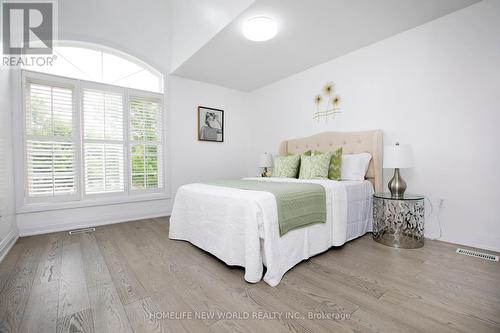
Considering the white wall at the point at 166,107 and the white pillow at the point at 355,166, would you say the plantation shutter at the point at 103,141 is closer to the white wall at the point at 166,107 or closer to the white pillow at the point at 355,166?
the white wall at the point at 166,107

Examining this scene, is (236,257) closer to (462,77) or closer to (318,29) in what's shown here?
(318,29)

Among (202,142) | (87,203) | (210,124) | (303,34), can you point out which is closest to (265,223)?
(303,34)

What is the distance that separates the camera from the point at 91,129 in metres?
3.13

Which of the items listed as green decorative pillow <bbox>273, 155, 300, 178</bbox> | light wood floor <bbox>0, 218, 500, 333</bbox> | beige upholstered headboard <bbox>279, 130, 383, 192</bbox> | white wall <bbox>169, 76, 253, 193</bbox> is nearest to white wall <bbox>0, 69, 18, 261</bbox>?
light wood floor <bbox>0, 218, 500, 333</bbox>

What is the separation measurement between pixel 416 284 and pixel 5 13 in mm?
4816

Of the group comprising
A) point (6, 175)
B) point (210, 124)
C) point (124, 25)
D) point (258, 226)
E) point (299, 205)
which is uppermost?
point (124, 25)

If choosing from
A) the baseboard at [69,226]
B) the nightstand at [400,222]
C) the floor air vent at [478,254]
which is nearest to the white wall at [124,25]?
the baseboard at [69,226]

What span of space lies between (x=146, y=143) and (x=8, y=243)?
192 cm

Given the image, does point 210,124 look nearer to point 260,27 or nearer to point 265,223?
point 260,27

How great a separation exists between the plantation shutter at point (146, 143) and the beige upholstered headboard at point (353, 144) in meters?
2.27

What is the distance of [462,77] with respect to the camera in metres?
2.29

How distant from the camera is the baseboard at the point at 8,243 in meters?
2.08

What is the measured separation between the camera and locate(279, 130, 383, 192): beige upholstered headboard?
282 centimetres

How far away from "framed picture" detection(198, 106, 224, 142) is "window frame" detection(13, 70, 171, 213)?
0.67 metres
